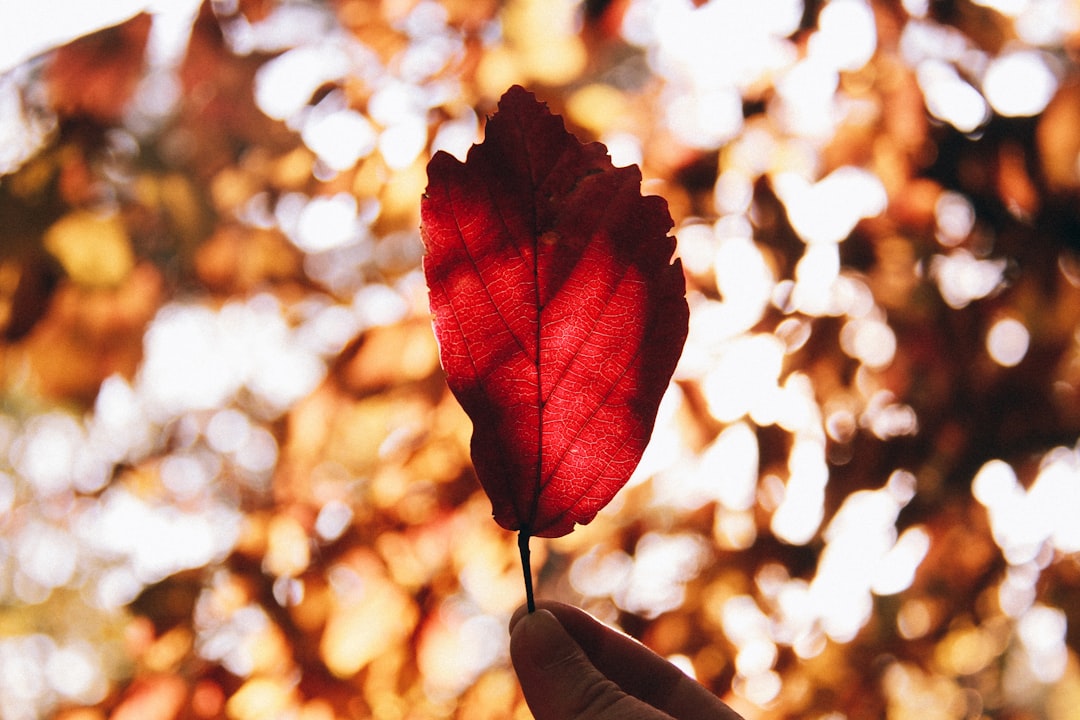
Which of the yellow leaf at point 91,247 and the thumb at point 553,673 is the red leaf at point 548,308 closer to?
the thumb at point 553,673

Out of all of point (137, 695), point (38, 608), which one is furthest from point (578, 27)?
point (38, 608)

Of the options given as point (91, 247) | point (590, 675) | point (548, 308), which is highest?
point (548, 308)

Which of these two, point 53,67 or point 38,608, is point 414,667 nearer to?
point 53,67

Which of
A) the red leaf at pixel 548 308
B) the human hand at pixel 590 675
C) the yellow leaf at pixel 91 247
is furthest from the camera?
the yellow leaf at pixel 91 247

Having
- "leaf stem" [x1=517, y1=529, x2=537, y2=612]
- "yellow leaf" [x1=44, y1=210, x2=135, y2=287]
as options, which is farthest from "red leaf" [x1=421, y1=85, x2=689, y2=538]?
"yellow leaf" [x1=44, y1=210, x2=135, y2=287]

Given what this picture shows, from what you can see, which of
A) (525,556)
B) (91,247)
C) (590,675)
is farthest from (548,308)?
(91,247)

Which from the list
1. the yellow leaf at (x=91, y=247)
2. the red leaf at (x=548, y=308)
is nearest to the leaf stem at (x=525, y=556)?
the red leaf at (x=548, y=308)

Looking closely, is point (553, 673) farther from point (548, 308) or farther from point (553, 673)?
point (548, 308)
